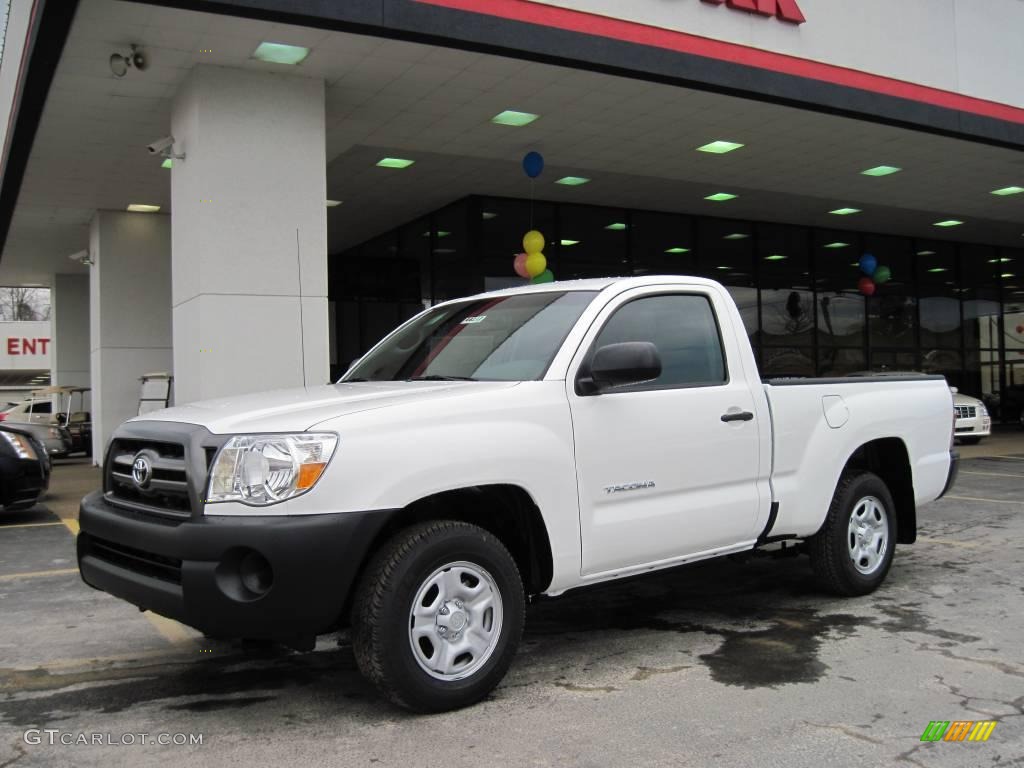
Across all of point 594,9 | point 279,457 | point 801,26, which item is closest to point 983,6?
point 801,26

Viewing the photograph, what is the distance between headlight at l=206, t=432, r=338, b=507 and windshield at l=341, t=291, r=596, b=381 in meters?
1.15

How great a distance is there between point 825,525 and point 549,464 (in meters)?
2.34

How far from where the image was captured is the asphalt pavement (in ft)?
11.5

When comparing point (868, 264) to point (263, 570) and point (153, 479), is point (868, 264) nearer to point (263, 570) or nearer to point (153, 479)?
point (153, 479)

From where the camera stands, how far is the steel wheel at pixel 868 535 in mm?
5820

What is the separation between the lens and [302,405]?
13.3ft

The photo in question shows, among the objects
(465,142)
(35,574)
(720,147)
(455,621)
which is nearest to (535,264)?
(465,142)

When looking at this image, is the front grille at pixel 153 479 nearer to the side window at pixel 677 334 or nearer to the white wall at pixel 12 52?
the side window at pixel 677 334

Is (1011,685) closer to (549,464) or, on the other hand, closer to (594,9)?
(549,464)

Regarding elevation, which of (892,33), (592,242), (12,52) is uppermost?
(892,33)

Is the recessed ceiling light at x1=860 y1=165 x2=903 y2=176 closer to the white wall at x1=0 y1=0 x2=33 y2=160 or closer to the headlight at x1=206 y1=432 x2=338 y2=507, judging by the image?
the white wall at x1=0 y1=0 x2=33 y2=160

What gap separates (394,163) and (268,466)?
1252cm

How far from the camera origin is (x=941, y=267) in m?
27.1

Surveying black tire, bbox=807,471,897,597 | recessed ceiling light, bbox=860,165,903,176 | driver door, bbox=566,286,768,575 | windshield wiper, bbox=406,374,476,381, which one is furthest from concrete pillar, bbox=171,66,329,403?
recessed ceiling light, bbox=860,165,903,176
